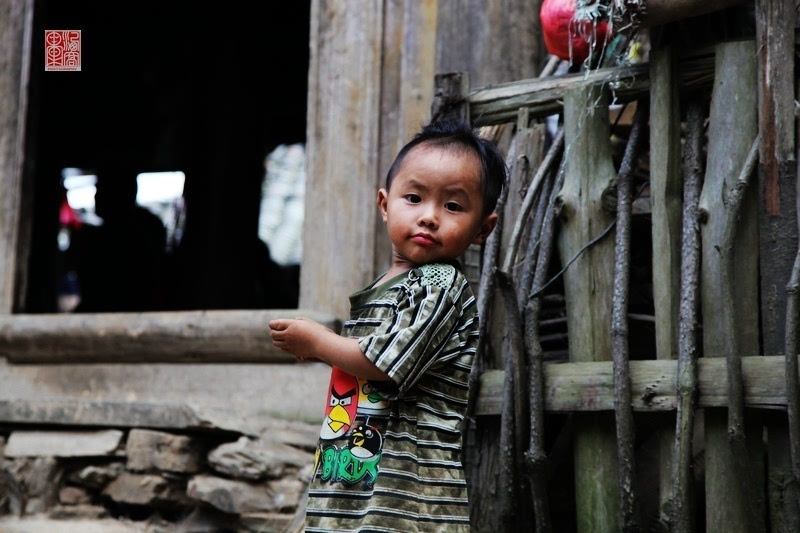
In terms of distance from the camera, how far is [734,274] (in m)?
2.52

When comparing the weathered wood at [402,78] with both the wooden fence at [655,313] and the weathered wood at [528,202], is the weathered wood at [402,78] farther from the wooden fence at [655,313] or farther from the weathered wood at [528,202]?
the weathered wood at [528,202]

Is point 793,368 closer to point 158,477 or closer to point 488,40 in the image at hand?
point 488,40

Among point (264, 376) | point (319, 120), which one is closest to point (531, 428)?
point (264, 376)

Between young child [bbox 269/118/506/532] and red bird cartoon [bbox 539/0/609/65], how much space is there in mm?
1111

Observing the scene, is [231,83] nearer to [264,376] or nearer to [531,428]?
[264,376]

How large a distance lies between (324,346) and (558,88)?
141 cm

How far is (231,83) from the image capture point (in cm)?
780

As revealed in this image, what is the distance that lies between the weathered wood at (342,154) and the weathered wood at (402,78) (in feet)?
0.10

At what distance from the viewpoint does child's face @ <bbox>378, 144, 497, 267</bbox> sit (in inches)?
78.5

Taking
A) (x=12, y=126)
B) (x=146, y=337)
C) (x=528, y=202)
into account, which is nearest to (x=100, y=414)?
(x=146, y=337)

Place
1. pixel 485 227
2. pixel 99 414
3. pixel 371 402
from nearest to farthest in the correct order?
1. pixel 371 402
2. pixel 485 227
3. pixel 99 414

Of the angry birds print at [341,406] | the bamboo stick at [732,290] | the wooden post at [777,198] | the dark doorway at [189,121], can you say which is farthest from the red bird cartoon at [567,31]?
the dark doorway at [189,121]

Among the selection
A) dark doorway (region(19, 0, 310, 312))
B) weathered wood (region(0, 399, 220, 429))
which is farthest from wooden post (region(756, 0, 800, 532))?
dark doorway (region(19, 0, 310, 312))

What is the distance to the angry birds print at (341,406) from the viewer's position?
78.2 inches
